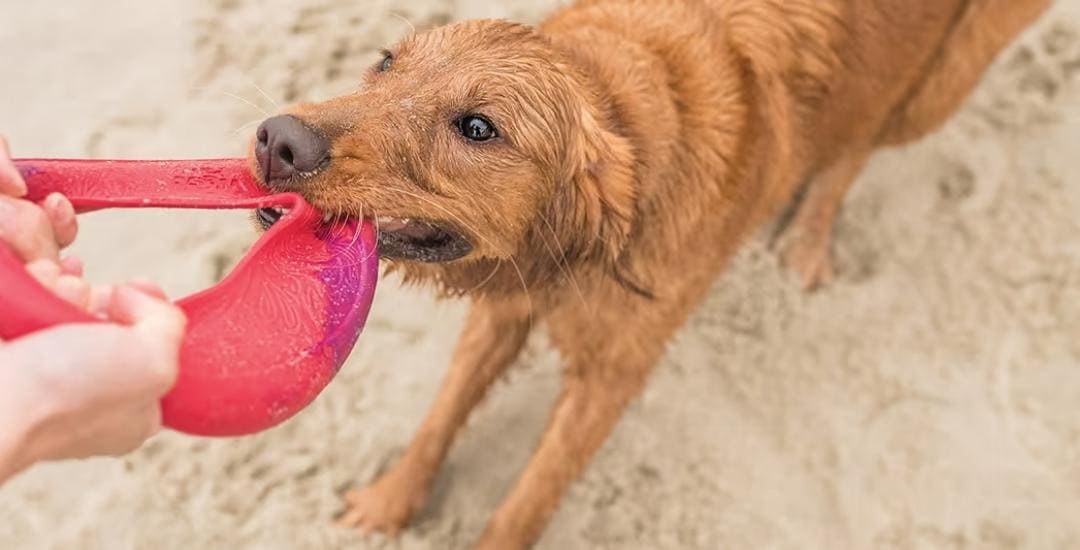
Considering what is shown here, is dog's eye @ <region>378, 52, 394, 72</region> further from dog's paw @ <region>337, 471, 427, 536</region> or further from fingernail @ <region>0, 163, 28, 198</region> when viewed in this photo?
dog's paw @ <region>337, 471, 427, 536</region>

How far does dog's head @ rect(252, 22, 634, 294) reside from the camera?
2053mm

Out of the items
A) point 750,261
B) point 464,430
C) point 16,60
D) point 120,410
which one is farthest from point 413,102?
point 16,60

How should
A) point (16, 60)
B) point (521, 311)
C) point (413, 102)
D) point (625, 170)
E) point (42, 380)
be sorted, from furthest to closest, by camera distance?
1. point (16, 60)
2. point (521, 311)
3. point (625, 170)
4. point (413, 102)
5. point (42, 380)

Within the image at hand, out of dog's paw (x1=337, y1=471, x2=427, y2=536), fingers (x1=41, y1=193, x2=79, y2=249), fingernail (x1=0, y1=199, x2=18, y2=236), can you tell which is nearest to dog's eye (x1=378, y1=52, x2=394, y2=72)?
fingers (x1=41, y1=193, x2=79, y2=249)

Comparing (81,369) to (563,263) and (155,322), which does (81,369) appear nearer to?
(155,322)

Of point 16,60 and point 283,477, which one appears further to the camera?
point 16,60

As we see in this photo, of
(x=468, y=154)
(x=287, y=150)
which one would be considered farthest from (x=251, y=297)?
(x=468, y=154)

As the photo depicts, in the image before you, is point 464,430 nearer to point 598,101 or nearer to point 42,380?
point 598,101

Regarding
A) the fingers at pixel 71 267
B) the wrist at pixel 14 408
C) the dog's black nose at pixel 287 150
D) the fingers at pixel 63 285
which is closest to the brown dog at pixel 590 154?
the dog's black nose at pixel 287 150

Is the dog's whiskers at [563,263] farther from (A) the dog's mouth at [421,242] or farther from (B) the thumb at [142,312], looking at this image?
(B) the thumb at [142,312]

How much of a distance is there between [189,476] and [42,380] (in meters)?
2.08

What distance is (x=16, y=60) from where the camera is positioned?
4031mm

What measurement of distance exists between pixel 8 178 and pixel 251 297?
18.0 inches

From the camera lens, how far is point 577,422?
2.97 m
